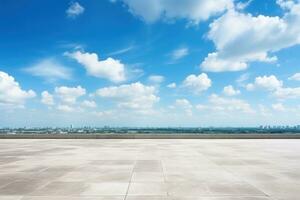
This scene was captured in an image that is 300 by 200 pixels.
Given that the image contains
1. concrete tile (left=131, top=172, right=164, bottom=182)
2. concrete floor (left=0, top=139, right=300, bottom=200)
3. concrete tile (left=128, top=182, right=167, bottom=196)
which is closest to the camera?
concrete floor (left=0, top=139, right=300, bottom=200)

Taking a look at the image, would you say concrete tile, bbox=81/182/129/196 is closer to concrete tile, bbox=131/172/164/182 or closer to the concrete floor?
the concrete floor

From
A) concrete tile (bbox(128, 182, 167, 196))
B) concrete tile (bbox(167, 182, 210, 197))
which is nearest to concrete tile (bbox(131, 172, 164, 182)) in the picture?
concrete tile (bbox(128, 182, 167, 196))

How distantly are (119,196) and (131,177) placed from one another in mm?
2776

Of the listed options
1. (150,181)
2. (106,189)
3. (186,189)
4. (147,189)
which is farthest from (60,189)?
(186,189)

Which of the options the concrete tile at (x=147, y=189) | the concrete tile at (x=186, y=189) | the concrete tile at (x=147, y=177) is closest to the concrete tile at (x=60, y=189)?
the concrete tile at (x=147, y=189)

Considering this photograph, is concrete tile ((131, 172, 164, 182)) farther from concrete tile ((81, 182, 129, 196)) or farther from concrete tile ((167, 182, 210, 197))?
concrete tile ((81, 182, 129, 196))

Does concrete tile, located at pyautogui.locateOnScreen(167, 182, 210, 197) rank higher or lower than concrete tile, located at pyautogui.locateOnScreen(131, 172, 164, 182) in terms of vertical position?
lower

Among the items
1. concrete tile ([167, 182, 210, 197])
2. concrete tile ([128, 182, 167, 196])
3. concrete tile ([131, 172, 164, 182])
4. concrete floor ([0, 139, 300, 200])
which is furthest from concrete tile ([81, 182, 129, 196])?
concrete tile ([167, 182, 210, 197])

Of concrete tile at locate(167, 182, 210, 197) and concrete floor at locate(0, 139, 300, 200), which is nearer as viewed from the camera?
concrete floor at locate(0, 139, 300, 200)

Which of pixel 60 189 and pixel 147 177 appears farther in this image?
pixel 147 177

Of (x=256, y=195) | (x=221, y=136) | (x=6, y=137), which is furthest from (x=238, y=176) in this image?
(x=6, y=137)

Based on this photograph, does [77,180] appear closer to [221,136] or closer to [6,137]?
[221,136]

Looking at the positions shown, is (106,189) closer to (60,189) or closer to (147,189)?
(147,189)

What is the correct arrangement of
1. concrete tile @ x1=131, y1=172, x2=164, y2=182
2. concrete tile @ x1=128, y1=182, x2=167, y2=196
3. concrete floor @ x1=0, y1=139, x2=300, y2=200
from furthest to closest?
concrete tile @ x1=131, y1=172, x2=164, y2=182, concrete tile @ x1=128, y1=182, x2=167, y2=196, concrete floor @ x1=0, y1=139, x2=300, y2=200
